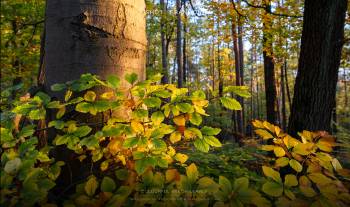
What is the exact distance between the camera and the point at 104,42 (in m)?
1.44

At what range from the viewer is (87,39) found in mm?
1421

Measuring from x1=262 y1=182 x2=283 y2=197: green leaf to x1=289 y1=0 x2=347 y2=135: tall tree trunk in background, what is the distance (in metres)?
2.39

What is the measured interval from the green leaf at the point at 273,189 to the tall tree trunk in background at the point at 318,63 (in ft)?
7.83

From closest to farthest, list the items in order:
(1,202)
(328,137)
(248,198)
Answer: (1,202) → (248,198) → (328,137)

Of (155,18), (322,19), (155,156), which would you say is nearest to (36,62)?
(155,18)

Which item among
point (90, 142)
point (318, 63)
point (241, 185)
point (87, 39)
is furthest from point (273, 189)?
point (318, 63)

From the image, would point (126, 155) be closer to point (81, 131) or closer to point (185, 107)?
point (81, 131)

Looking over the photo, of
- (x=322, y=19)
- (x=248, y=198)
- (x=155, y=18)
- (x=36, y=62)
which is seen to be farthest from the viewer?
(x=155, y=18)

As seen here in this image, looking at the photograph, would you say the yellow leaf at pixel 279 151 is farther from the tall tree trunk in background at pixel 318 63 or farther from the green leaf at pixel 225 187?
the tall tree trunk in background at pixel 318 63

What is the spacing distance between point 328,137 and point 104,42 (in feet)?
3.94

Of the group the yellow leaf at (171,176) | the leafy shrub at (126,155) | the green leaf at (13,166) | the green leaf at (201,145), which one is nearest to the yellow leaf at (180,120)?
the leafy shrub at (126,155)

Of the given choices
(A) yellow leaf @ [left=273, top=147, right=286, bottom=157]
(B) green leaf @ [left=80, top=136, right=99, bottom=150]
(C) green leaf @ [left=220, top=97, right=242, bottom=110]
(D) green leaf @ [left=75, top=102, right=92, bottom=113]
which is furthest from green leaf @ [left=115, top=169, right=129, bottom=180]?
(A) yellow leaf @ [left=273, top=147, right=286, bottom=157]

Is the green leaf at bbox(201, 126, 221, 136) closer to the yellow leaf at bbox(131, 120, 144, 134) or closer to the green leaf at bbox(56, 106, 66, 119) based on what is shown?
the yellow leaf at bbox(131, 120, 144, 134)

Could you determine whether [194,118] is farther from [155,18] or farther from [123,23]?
[155,18]
